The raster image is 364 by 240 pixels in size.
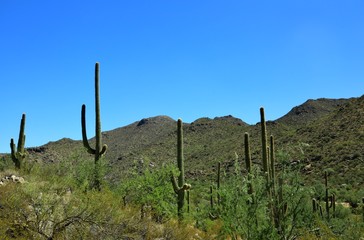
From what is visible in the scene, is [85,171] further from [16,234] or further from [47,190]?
[16,234]

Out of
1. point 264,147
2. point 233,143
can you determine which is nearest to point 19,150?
point 264,147

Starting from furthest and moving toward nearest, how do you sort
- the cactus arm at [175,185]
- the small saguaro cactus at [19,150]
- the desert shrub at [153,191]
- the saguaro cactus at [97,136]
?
the small saguaro cactus at [19,150]
the saguaro cactus at [97,136]
the cactus arm at [175,185]
the desert shrub at [153,191]

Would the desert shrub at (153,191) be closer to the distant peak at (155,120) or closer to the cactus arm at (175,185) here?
the cactus arm at (175,185)

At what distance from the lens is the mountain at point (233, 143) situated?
35812mm

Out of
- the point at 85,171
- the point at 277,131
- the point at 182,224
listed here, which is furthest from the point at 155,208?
the point at 277,131

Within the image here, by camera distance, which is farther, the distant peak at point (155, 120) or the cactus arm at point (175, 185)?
the distant peak at point (155, 120)

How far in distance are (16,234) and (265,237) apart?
18.3ft

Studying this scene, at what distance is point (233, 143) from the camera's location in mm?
51406

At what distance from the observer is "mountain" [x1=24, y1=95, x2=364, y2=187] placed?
1410 inches

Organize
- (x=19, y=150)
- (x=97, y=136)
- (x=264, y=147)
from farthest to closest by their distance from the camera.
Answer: (x=19, y=150), (x=97, y=136), (x=264, y=147)

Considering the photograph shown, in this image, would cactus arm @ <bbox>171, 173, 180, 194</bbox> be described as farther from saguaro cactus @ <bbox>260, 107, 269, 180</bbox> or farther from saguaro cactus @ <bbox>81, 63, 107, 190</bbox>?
saguaro cactus @ <bbox>260, 107, 269, 180</bbox>

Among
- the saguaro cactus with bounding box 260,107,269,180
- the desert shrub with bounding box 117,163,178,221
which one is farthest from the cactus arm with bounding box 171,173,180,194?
the saguaro cactus with bounding box 260,107,269,180

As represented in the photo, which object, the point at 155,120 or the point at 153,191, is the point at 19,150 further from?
the point at 155,120

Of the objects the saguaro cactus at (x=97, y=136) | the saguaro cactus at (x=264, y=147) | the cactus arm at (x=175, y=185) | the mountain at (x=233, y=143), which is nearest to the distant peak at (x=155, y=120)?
the mountain at (x=233, y=143)
